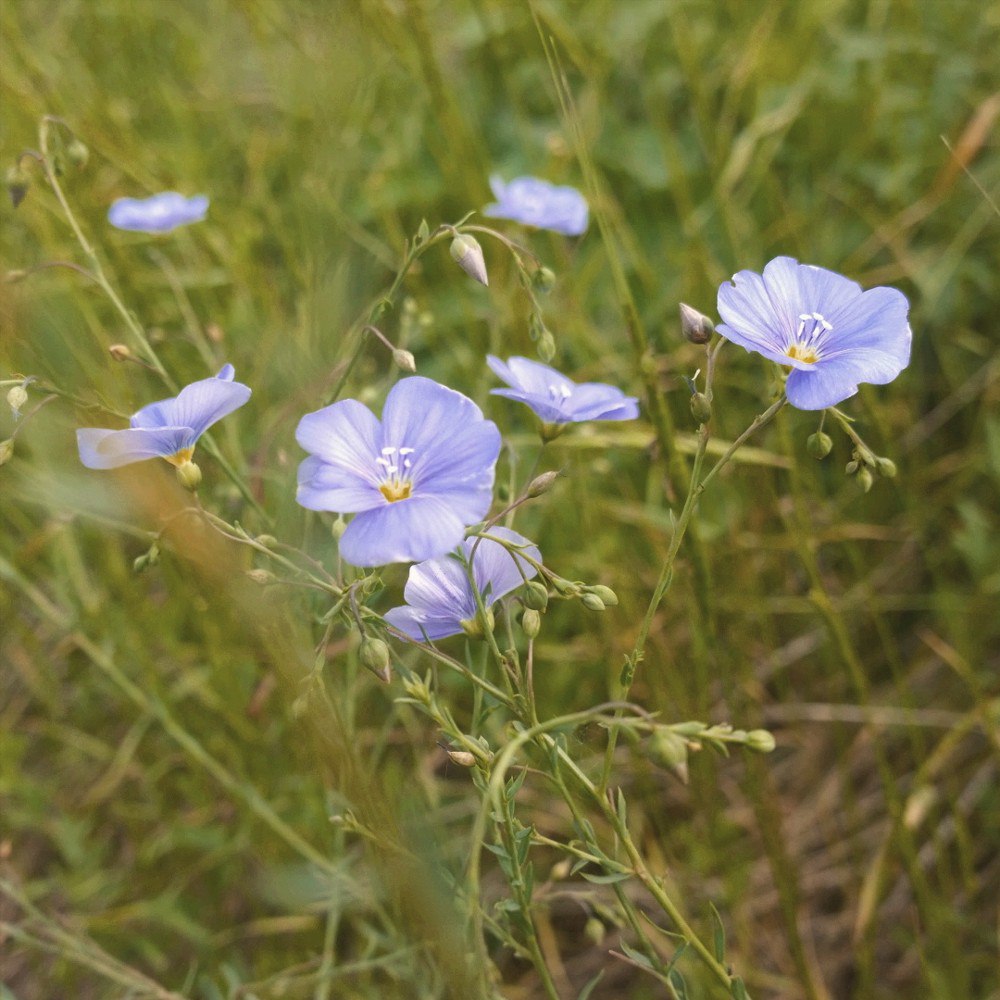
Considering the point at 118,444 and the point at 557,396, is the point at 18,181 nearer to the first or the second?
the point at 118,444

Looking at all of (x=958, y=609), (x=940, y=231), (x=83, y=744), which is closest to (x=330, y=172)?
(x=83, y=744)

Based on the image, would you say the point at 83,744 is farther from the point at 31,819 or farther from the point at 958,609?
the point at 958,609

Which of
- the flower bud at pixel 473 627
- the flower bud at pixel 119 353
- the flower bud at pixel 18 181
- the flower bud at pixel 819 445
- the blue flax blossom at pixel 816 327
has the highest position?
the flower bud at pixel 18 181

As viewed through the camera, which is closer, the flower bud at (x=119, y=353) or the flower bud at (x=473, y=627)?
the flower bud at (x=473, y=627)

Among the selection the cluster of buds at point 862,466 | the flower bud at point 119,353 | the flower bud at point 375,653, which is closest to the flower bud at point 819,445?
the cluster of buds at point 862,466

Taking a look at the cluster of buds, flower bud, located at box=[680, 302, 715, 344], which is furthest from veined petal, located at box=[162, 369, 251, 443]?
the cluster of buds

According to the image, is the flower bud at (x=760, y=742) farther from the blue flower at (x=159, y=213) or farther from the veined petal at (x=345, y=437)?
the blue flower at (x=159, y=213)

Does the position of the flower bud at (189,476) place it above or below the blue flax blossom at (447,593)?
above

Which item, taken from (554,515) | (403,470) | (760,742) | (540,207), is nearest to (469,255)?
(403,470)
